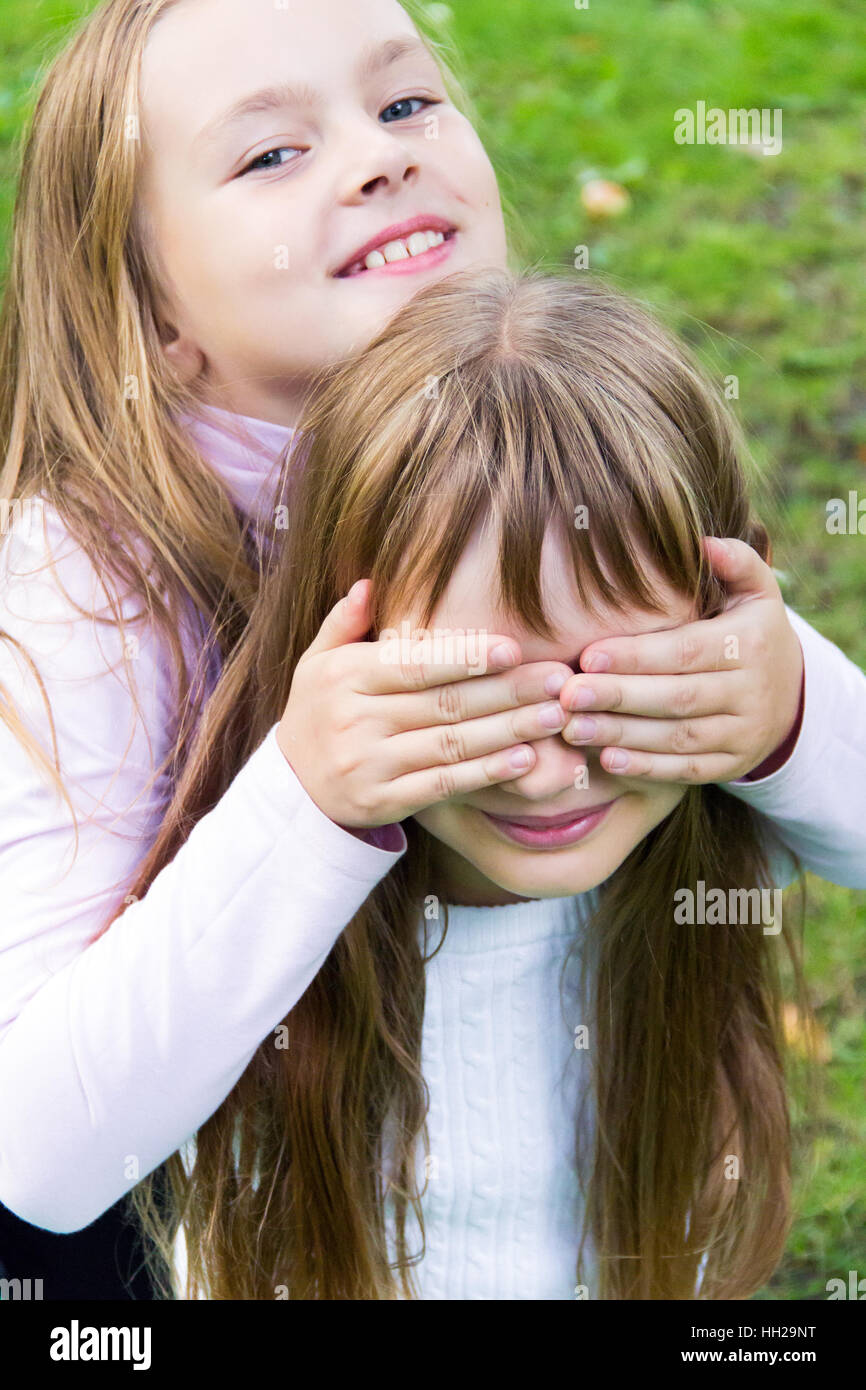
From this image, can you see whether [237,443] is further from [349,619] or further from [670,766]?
[670,766]

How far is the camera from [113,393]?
1.55 metres

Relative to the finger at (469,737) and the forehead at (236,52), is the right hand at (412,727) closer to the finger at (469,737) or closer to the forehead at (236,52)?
the finger at (469,737)

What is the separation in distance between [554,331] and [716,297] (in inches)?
82.1

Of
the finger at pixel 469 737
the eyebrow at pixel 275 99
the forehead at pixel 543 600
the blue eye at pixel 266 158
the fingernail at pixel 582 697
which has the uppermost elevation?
Result: the eyebrow at pixel 275 99

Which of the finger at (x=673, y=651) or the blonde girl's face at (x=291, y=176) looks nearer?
the finger at (x=673, y=651)

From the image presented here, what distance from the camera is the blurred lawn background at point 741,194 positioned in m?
2.75

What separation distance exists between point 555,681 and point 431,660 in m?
0.10

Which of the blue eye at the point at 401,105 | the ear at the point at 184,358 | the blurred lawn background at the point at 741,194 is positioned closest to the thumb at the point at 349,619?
the ear at the point at 184,358

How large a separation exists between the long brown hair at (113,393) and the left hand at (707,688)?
0.47m

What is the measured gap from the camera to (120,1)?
5.13 ft

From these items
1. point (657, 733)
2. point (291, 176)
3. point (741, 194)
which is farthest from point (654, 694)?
point (741, 194)

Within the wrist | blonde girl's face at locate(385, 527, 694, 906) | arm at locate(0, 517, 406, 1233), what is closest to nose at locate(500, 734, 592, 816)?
blonde girl's face at locate(385, 527, 694, 906)

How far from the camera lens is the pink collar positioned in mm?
1541

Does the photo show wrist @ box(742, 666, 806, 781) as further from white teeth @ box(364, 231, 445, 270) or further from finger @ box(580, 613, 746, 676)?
white teeth @ box(364, 231, 445, 270)
